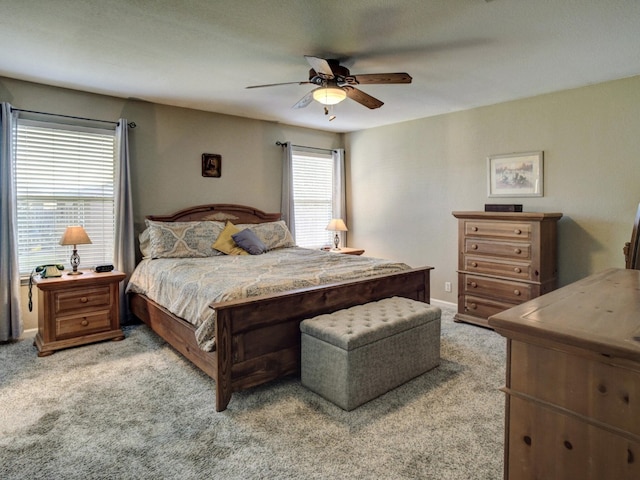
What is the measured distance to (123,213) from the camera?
4.06 m

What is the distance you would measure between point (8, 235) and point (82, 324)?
1.04m

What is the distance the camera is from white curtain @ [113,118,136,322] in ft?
13.3

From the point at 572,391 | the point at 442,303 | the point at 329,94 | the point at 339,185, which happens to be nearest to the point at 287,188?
the point at 339,185

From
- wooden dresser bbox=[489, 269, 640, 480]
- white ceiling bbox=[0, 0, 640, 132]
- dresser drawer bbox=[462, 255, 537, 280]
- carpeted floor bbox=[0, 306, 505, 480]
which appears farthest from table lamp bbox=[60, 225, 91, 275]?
dresser drawer bbox=[462, 255, 537, 280]

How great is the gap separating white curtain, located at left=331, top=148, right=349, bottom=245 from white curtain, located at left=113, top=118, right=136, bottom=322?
302 cm

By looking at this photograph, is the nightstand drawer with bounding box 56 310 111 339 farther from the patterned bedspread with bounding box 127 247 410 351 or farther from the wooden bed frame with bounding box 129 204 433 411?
the wooden bed frame with bounding box 129 204 433 411

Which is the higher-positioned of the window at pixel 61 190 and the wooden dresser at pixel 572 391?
the window at pixel 61 190

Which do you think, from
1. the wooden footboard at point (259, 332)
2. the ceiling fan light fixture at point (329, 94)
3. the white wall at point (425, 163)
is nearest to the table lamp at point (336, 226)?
the white wall at point (425, 163)

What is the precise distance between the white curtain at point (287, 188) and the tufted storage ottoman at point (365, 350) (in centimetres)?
272

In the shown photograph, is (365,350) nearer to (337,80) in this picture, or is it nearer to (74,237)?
(337,80)

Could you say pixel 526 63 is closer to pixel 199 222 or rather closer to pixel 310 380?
pixel 310 380

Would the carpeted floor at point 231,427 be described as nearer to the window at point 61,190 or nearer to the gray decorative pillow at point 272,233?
the window at point 61,190

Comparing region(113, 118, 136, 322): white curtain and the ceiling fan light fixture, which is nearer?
the ceiling fan light fixture

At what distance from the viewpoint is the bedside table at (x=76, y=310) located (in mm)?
3332
